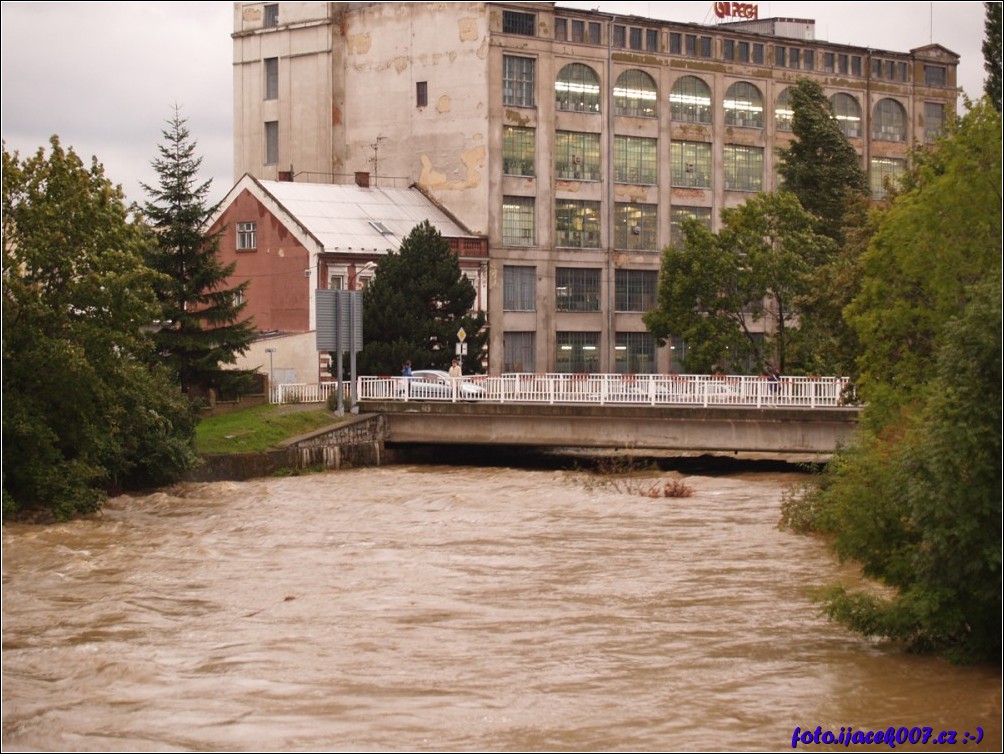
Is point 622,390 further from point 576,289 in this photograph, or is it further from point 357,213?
point 576,289

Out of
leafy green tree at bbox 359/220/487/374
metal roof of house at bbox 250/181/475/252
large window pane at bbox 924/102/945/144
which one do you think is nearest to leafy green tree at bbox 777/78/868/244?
metal roof of house at bbox 250/181/475/252

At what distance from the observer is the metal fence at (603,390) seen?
46406 mm

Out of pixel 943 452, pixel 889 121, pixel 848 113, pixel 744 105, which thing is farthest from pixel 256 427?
pixel 889 121

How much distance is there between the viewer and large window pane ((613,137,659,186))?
7694 cm

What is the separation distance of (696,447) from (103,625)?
1065 inches

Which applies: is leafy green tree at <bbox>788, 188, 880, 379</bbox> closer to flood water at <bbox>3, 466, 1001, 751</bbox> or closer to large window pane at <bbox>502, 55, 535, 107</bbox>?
flood water at <bbox>3, 466, 1001, 751</bbox>

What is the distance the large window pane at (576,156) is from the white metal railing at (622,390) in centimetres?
2402

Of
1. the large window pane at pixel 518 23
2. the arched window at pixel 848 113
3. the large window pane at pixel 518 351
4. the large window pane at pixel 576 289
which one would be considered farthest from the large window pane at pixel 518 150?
the arched window at pixel 848 113

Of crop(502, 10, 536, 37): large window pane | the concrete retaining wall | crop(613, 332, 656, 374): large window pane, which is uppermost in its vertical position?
crop(502, 10, 536, 37): large window pane

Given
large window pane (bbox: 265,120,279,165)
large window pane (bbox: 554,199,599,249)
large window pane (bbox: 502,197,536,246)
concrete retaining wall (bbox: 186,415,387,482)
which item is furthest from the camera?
large window pane (bbox: 265,120,279,165)

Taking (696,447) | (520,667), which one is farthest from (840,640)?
(696,447)

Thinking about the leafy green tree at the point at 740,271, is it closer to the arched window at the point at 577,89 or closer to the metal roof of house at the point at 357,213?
the metal roof of house at the point at 357,213

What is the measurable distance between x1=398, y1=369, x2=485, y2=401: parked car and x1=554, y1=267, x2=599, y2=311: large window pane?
871 inches

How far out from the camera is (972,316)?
790 inches
